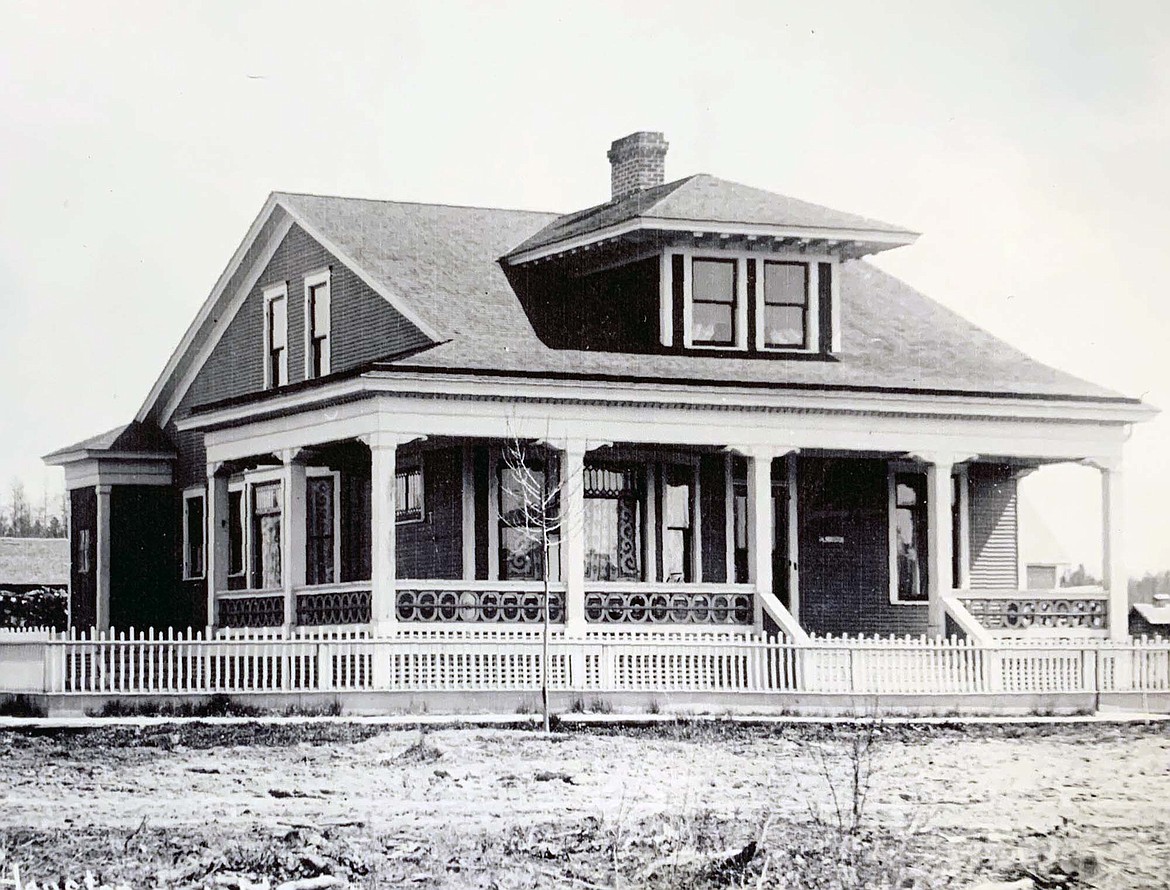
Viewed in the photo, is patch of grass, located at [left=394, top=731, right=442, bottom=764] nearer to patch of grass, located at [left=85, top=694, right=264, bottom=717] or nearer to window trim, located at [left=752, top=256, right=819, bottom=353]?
patch of grass, located at [left=85, top=694, right=264, bottom=717]

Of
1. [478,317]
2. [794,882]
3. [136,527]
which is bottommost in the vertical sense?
[794,882]

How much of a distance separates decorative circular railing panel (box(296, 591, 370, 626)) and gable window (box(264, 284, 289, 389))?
5.36m

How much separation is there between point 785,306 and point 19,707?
41.9 ft

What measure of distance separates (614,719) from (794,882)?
8125 millimetres

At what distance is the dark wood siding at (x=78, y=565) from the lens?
35.6 metres

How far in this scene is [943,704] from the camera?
25047 millimetres

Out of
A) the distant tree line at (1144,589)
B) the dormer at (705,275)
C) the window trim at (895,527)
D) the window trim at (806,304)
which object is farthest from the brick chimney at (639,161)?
the distant tree line at (1144,589)

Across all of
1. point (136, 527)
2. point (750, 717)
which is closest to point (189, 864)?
point (750, 717)

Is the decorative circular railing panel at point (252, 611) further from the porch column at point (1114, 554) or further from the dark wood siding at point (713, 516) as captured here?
the porch column at point (1114, 554)

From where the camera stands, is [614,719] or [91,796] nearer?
[91,796]

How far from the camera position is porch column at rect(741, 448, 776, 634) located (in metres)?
27.0

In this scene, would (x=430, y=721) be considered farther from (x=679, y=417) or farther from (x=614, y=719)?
(x=679, y=417)

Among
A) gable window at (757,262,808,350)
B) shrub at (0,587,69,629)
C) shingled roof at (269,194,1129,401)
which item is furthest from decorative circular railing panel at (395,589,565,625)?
shrub at (0,587,69,629)

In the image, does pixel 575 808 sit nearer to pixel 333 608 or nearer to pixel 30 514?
pixel 333 608
